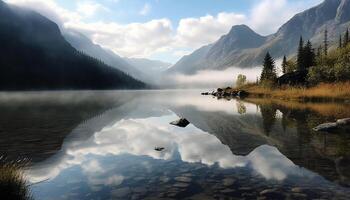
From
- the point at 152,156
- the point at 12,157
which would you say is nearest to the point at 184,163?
the point at 152,156

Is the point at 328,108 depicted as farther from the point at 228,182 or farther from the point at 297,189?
the point at 228,182

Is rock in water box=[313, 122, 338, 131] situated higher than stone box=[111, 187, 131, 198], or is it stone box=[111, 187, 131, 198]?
rock in water box=[313, 122, 338, 131]

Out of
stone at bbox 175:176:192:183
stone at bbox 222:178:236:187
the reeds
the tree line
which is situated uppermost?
the tree line

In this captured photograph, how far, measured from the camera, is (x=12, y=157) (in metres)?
17.9

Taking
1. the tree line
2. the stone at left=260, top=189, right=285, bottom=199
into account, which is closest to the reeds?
the stone at left=260, top=189, right=285, bottom=199

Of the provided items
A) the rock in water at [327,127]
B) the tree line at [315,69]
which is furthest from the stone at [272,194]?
the tree line at [315,69]

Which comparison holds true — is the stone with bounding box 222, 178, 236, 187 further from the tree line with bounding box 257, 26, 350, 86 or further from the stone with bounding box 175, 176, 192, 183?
the tree line with bounding box 257, 26, 350, 86

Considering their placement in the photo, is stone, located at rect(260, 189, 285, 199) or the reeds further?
→ stone, located at rect(260, 189, 285, 199)

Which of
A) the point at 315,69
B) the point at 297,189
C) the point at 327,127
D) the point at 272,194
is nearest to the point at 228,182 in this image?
the point at 272,194

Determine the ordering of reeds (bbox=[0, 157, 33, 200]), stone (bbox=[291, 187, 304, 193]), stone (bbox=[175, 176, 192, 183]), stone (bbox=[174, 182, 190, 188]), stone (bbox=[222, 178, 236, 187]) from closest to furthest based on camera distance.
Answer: reeds (bbox=[0, 157, 33, 200]) < stone (bbox=[291, 187, 304, 193]) < stone (bbox=[174, 182, 190, 188]) < stone (bbox=[222, 178, 236, 187]) < stone (bbox=[175, 176, 192, 183])

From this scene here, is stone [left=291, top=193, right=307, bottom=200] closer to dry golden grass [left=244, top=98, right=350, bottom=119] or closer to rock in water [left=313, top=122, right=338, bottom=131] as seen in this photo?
rock in water [left=313, top=122, right=338, bottom=131]

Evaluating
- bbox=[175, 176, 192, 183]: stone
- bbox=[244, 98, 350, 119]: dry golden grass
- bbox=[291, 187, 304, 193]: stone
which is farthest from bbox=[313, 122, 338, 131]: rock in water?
bbox=[175, 176, 192, 183]: stone

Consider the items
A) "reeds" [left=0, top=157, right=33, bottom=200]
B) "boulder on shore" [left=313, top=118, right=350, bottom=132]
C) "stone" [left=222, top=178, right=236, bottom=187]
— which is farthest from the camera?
"boulder on shore" [left=313, top=118, right=350, bottom=132]

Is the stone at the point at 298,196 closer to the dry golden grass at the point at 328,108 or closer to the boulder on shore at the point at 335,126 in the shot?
Result: the boulder on shore at the point at 335,126
